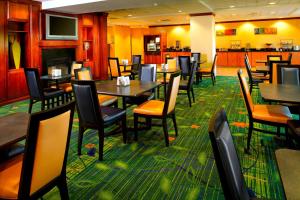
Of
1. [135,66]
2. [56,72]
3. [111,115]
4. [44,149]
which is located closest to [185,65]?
[135,66]

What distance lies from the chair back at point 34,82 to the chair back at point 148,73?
1.84m

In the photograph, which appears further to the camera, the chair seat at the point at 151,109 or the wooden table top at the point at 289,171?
the chair seat at the point at 151,109

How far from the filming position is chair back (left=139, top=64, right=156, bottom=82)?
16.8ft

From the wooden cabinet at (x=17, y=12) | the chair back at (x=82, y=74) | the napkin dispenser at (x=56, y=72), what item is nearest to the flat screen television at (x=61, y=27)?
the wooden cabinet at (x=17, y=12)

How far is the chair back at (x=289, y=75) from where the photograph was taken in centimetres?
413

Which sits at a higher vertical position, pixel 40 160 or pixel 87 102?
pixel 87 102

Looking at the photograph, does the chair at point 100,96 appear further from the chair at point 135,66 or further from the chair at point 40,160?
the chair at point 135,66

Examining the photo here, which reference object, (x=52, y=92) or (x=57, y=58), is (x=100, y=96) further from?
(x=57, y=58)

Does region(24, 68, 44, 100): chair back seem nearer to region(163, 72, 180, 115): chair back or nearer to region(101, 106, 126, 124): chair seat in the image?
region(101, 106, 126, 124): chair seat

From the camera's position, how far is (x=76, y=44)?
8742 millimetres

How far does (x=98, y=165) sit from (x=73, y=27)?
6.51m

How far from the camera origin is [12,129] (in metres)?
1.96

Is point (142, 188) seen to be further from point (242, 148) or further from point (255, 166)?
point (242, 148)

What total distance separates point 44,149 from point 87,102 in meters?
1.47
